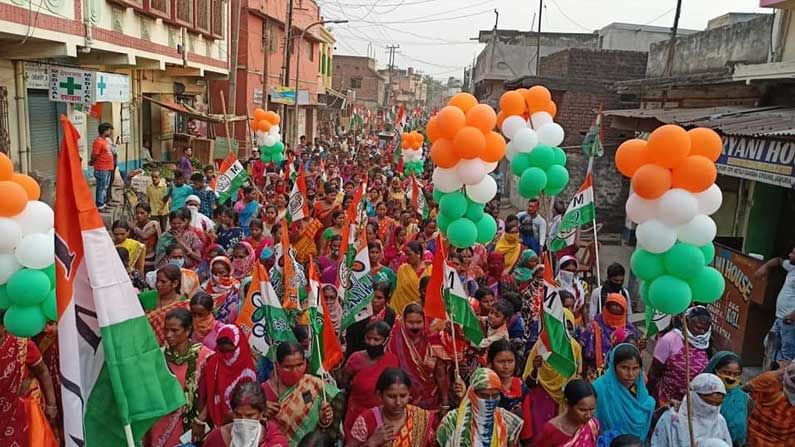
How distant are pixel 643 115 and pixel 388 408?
315 inches

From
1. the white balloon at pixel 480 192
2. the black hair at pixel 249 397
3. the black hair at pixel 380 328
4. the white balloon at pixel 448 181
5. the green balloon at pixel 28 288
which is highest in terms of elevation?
the white balloon at pixel 448 181

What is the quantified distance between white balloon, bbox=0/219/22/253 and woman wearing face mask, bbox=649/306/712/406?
395cm

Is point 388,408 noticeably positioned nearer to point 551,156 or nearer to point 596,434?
point 596,434

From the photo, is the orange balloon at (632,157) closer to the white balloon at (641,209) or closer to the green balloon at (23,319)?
the white balloon at (641,209)

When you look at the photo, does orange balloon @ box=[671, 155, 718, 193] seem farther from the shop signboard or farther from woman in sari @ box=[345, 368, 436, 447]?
the shop signboard

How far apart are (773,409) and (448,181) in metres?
2.79

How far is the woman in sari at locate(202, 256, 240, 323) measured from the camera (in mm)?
5664

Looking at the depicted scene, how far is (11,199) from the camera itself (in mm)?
3566

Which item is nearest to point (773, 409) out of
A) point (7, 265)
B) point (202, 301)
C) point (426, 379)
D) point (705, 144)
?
point (705, 144)

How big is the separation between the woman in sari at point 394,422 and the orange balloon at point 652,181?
5.57 ft

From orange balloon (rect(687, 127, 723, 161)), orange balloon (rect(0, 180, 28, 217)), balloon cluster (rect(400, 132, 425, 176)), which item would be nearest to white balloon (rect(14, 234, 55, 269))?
orange balloon (rect(0, 180, 28, 217))

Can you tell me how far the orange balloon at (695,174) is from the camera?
3928 mm

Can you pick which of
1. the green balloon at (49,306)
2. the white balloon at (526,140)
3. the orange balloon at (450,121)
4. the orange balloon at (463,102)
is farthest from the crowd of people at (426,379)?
the orange balloon at (463,102)

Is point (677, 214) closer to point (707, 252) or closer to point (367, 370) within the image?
point (707, 252)
